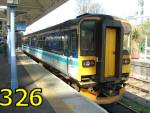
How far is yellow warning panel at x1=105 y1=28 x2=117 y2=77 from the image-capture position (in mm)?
9227

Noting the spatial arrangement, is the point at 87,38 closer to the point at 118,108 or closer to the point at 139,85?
the point at 118,108

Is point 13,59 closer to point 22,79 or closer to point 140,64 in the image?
point 22,79

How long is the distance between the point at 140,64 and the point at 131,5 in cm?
2668

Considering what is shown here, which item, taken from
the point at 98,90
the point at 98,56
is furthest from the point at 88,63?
the point at 98,90

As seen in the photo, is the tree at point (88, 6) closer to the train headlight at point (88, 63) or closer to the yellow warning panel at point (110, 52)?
the yellow warning panel at point (110, 52)

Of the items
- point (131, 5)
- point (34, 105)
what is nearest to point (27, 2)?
point (34, 105)

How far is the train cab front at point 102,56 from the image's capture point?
8.98 m

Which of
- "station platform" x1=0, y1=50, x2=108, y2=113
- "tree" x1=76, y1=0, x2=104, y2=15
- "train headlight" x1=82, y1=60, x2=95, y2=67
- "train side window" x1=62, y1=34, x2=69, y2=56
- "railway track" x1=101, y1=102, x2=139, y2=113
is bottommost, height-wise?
"railway track" x1=101, y1=102, x2=139, y2=113

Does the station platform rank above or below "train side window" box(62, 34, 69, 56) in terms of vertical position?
below

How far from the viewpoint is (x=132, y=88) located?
45.5ft
